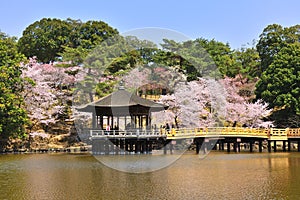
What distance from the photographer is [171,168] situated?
18766 millimetres

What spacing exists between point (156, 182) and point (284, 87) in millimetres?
21595

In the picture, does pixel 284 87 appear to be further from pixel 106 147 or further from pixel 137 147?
pixel 106 147

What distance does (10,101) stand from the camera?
90.4ft

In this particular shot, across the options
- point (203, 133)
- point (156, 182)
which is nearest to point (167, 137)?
point (203, 133)

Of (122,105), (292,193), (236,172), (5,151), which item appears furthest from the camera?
(5,151)

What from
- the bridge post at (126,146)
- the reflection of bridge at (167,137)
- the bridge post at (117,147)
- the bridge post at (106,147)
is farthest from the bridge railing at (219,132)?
the bridge post at (106,147)

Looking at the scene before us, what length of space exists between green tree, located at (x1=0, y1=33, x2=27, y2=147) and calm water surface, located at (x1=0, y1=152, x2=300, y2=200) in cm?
818

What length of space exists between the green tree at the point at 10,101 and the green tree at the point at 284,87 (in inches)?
736

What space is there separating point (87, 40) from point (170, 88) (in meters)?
9.38

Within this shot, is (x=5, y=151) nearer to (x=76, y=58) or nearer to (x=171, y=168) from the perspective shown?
(x=76, y=58)

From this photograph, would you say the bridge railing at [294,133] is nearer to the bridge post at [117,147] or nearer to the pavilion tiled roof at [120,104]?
the pavilion tiled roof at [120,104]

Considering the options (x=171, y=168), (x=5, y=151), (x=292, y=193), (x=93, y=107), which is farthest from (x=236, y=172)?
(x=5, y=151)

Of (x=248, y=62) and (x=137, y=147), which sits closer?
(x=137, y=147)

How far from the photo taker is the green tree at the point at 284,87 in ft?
107
